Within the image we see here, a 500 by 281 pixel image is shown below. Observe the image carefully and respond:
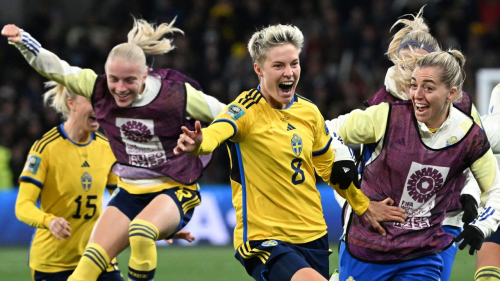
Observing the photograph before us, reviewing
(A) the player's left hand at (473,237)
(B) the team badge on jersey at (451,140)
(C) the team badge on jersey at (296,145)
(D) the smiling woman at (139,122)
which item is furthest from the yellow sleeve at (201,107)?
(A) the player's left hand at (473,237)

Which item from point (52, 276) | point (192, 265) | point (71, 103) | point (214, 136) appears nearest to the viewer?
point (214, 136)

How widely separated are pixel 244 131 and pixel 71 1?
13569 millimetres

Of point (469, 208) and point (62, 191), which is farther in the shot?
point (62, 191)

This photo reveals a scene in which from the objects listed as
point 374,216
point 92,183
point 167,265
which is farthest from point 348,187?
point 167,265

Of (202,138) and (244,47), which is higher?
(244,47)

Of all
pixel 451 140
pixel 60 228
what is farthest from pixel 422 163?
pixel 60 228

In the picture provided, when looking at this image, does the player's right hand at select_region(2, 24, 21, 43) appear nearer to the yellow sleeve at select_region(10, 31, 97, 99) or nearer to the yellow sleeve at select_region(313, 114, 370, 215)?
the yellow sleeve at select_region(10, 31, 97, 99)

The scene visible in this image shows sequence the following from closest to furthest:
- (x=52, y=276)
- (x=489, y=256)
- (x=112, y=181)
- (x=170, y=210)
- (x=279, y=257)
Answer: (x=279, y=257), (x=489, y=256), (x=170, y=210), (x=52, y=276), (x=112, y=181)

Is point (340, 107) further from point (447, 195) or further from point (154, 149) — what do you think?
point (447, 195)

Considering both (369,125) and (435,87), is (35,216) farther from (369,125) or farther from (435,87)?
(435,87)

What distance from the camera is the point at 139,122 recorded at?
589cm

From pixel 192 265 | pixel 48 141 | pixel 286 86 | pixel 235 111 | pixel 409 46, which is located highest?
pixel 409 46

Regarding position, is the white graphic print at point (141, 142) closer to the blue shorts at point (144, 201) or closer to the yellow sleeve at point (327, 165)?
the blue shorts at point (144, 201)

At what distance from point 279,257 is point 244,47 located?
10681 millimetres
